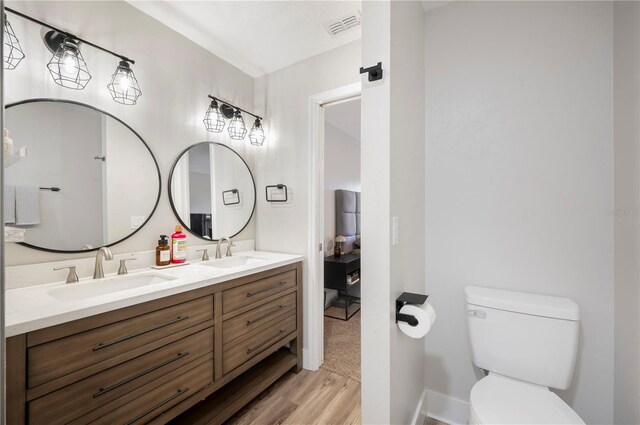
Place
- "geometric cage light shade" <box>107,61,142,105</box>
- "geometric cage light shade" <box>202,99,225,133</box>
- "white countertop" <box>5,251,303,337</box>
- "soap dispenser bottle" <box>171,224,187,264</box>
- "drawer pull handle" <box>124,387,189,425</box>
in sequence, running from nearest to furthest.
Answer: "white countertop" <box>5,251,303,337</box> → "drawer pull handle" <box>124,387,189,425</box> → "geometric cage light shade" <box>107,61,142,105</box> → "soap dispenser bottle" <box>171,224,187,264</box> → "geometric cage light shade" <box>202,99,225,133</box>

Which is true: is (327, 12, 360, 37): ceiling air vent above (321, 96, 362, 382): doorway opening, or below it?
Result: above

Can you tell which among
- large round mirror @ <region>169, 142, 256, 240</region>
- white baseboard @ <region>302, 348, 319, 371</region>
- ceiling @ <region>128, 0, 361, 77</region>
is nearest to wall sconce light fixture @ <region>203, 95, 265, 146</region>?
large round mirror @ <region>169, 142, 256, 240</region>

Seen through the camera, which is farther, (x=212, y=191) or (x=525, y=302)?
(x=212, y=191)

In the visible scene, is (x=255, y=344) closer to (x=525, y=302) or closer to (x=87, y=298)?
(x=87, y=298)

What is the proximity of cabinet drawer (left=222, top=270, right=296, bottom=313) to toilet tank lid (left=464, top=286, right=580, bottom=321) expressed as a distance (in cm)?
117

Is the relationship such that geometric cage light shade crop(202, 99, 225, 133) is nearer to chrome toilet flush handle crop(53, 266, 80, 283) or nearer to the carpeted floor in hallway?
chrome toilet flush handle crop(53, 266, 80, 283)

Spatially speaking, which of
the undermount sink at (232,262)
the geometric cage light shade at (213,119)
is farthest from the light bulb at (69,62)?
the undermount sink at (232,262)

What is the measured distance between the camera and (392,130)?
105cm

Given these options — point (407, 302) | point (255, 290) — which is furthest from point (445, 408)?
point (255, 290)

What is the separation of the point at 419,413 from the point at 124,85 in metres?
2.53

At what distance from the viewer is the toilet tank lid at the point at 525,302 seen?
1177 mm

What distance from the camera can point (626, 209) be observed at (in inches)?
44.1

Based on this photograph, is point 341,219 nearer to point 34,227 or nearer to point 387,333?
point 387,333

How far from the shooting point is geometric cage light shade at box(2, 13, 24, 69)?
1202 mm
